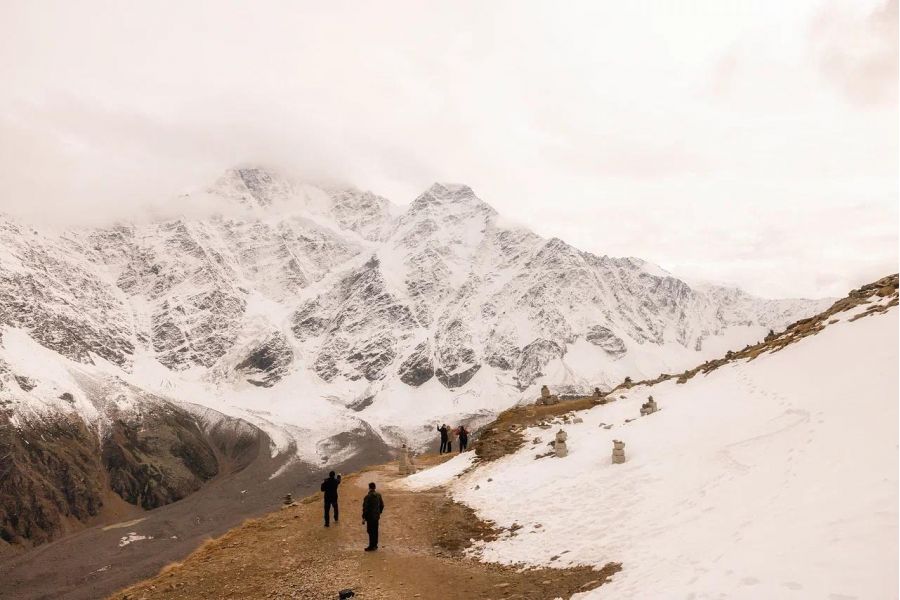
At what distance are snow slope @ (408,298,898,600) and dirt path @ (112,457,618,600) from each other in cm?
132

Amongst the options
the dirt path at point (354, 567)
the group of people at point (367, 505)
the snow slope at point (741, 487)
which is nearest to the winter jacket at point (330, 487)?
the group of people at point (367, 505)

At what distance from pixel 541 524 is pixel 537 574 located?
4.53 m

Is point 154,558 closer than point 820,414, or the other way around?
point 820,414

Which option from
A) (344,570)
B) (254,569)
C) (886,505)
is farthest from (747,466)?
(254,569)

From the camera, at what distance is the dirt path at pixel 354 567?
54.7 feet

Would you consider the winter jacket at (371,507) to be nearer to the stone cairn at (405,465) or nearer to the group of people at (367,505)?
the group of people at (367,505)

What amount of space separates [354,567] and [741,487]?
12.8 metres

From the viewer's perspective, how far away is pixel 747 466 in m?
16.9

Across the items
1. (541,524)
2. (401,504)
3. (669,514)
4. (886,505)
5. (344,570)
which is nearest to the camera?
(886,505)

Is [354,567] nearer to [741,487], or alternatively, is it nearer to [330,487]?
[330,487]

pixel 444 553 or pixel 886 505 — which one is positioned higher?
pixel 886 505

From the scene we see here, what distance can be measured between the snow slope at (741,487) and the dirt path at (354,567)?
4.33 ft

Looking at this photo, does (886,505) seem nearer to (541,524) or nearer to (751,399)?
(541,524)

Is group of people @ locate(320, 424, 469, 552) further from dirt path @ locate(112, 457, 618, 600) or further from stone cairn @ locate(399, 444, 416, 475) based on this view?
stone cairn @ locate(399, 444, 416, 475)
